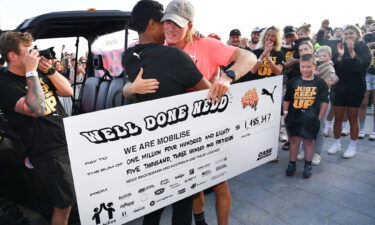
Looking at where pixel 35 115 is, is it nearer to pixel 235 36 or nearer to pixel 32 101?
pixel 32 101

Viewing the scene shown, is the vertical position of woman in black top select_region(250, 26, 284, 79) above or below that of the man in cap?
below

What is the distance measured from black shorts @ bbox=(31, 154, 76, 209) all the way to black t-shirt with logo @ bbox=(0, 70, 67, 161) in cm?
5

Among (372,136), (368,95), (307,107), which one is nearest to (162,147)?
(307,107)

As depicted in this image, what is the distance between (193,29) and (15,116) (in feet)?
4.93

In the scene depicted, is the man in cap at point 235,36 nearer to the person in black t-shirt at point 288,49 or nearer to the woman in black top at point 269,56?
the person in black t-shirt at point 288,49

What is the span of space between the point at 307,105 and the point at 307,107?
0.09 ft

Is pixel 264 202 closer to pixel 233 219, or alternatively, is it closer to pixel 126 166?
pixel 233 219

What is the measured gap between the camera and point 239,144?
2.13 m

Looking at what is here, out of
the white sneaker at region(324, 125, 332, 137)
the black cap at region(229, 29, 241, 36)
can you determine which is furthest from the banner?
the black cap at region(229, 29, 241, 36)

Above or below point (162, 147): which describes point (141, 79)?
above

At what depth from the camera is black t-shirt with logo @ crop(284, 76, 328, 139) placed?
12.3ft

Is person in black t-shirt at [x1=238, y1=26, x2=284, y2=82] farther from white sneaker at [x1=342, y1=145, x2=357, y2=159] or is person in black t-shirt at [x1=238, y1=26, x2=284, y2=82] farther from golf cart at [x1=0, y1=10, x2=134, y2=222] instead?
golf cart at [x1=0, y1=10, x2=134, y2=222]

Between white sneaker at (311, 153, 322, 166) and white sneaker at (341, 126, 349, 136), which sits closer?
white sneaker at (311, 153, 322, 166)

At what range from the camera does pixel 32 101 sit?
1975 mm
